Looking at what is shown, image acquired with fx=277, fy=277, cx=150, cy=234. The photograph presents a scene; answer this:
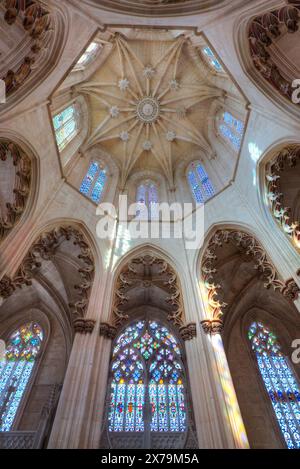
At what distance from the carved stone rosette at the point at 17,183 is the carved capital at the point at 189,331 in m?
5.20

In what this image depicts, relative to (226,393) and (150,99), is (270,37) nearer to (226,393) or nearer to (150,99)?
(150,99)

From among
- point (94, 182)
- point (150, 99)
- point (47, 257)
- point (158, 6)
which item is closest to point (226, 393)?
point (47, 257)

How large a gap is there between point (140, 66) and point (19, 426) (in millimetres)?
14518

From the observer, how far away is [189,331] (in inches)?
285

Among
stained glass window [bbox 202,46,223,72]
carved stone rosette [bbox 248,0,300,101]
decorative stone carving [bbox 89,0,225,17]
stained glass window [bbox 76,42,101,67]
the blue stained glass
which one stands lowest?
carved stone rosette [bbox 248,0,300,101]

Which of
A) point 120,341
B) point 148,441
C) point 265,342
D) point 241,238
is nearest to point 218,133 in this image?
point 241,238

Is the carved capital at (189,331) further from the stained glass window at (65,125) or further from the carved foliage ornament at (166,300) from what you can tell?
the stained glass window at (65,125)

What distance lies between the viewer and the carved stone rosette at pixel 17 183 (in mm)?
7070

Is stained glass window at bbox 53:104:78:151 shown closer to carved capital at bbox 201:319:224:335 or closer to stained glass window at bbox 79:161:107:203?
stained glass window at bbox 79:161:107:203

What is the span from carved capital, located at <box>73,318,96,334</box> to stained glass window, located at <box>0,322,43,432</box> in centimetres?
517

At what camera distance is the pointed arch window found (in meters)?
9.05

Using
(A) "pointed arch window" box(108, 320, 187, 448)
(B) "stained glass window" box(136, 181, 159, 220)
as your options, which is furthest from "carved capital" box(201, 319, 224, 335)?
(B) "stained glass window" box(136, 181, 159, 220)

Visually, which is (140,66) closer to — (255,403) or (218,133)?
(218,133)

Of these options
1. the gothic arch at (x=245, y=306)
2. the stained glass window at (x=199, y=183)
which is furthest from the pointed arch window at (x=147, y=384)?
the stained glass window at (x=199, y=183)
